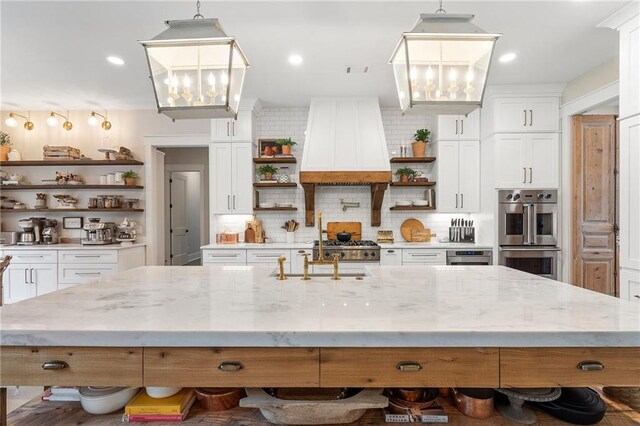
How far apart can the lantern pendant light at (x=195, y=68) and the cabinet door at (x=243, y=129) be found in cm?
282

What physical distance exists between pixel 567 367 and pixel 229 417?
119cm

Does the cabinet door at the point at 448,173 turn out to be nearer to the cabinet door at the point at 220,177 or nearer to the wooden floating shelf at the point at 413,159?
the wooden floating shelf at the point at 413,159

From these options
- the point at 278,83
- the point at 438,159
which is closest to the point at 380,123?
the point at 438,159

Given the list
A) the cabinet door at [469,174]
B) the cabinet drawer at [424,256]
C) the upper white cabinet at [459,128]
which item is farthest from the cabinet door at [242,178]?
the cabinet door at [469,174]

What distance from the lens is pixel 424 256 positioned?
173 inches

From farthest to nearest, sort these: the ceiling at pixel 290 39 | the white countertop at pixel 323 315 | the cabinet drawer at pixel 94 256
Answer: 1. the cabinet drawer at pixel 94 256
2. the ceiling at pixel 290 39
3. the white countertop at pixel 323 315

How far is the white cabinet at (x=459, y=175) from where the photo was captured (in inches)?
185

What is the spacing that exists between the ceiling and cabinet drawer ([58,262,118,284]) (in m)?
2.35

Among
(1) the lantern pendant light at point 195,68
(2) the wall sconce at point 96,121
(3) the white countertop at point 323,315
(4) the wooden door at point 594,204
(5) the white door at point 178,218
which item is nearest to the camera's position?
(3) the white countertop at point 323,315

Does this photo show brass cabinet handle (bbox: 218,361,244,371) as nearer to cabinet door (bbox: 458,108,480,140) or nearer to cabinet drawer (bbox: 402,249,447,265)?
cabinet drawer (bbox: 402,249,447,265)

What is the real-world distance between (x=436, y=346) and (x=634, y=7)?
3.18 metres

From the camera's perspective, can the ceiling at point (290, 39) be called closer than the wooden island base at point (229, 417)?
No

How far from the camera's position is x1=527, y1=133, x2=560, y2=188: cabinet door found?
14.0 ft

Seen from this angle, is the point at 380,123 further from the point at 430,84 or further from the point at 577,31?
the point at 430,84
